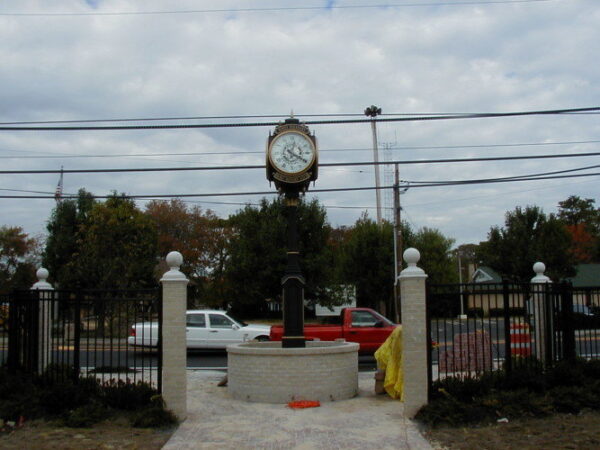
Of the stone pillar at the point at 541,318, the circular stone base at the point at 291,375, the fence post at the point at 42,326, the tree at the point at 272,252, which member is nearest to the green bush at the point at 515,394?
the stone pillar at the point at 541,318

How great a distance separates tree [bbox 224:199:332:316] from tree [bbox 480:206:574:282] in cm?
1032

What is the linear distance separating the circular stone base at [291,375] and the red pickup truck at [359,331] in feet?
20.0

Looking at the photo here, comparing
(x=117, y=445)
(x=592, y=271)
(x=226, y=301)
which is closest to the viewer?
(x=117, y=445)

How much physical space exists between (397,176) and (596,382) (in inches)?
759

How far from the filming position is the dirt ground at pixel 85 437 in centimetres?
791

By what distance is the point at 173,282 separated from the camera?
380 inches

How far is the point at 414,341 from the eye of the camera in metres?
9.57

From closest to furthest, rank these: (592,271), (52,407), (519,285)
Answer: (52,407) → (519,285) → (592,271)

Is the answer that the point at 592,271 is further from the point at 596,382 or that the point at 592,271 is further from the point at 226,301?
the point at 596,382

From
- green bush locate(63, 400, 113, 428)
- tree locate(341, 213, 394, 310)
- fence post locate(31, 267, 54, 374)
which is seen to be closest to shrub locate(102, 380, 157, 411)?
green bush locate(63, 400, 113, 428)

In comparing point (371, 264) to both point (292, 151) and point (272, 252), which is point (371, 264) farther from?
point (292, 151)

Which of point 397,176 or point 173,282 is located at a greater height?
point 397,176

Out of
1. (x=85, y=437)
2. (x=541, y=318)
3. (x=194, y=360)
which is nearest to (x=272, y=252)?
(x=194, y=360)

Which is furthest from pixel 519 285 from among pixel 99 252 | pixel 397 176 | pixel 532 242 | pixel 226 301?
pixel 226 301
